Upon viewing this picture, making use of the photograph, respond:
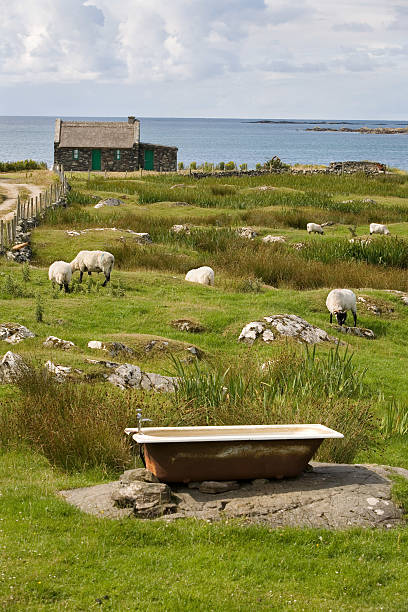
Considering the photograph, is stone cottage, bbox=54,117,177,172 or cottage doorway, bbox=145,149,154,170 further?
cottage doorway, bbox=145,149,154,170

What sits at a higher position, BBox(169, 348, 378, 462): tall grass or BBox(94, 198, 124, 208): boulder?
BBox(94, 198, 124, 208): boulder

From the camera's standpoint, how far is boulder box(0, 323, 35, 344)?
15.9 meters

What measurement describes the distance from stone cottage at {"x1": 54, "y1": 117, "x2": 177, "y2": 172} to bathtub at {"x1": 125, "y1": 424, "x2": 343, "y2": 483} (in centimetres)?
6167

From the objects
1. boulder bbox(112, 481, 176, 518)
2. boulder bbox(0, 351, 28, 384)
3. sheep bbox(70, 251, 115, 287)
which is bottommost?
boulder bbox(112, 481, 176, 518)

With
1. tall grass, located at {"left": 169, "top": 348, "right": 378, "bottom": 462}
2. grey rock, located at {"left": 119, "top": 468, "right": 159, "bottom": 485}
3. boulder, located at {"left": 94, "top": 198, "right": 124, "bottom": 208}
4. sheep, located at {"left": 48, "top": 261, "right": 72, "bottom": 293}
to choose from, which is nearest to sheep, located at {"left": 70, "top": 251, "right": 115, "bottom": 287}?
sheep, located at {"left": 48, "top": 261, "right": 72, "bottom": 293}

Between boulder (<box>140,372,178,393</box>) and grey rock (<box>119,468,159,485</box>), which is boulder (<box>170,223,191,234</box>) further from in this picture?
grey rock (<box>119,468,159,485</box>)

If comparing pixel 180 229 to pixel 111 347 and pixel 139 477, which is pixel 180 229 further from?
pixel 139 477

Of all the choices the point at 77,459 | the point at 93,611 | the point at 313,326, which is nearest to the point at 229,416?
the point at 77,459

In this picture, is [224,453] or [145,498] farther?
Result: [224,453]

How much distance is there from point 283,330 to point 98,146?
175ft

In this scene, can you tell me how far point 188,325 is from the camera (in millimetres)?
19188

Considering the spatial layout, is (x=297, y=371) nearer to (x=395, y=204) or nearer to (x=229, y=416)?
(x=229, y=416)

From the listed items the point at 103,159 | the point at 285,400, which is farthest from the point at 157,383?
the point at 103,159

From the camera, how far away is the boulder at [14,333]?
52.0ft
